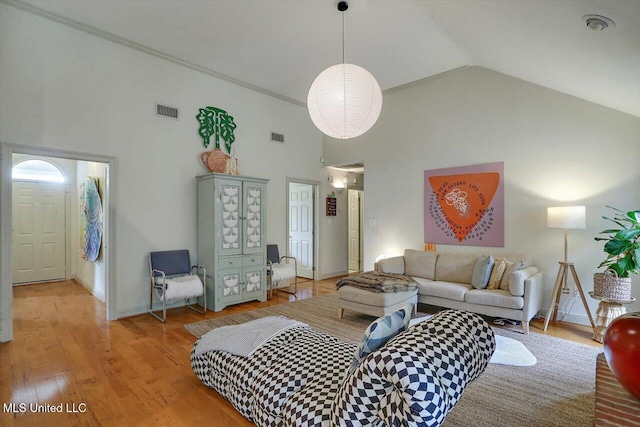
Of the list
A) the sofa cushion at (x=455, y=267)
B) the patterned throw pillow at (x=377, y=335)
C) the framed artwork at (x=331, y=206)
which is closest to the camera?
the patterned throw pillow at (x=377, y=335)

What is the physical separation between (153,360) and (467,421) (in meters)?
2.60

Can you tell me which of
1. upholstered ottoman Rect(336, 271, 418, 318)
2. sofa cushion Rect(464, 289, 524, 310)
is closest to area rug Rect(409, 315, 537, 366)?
sofa cushion Rect(464, 289, 524, 310)

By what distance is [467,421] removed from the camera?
6.70 ft

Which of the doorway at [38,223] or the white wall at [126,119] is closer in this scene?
the white wall at [126,119]

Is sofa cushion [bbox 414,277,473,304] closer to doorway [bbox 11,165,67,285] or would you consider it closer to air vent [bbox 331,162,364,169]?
air vent [bbox 331,162,364,169]

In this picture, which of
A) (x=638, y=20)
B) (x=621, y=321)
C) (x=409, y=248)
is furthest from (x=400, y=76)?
(x=621, y=321)

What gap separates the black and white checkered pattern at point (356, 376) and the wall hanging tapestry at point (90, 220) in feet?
12.1

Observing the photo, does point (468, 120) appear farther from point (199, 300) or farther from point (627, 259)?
point (199, 300)

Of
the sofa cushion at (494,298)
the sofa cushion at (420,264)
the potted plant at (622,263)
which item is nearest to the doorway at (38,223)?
the sofa cushion at (420,264)

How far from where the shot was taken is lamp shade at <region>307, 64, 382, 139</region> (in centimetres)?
271

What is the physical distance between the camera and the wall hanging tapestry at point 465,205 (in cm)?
451

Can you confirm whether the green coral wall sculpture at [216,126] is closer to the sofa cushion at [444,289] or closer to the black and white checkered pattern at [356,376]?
the black and white checkered pattern at [356,376]

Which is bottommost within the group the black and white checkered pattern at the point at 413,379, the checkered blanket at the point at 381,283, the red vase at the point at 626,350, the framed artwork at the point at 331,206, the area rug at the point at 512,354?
the area rug at the point at 512,354

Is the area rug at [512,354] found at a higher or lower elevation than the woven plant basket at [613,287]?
lower
